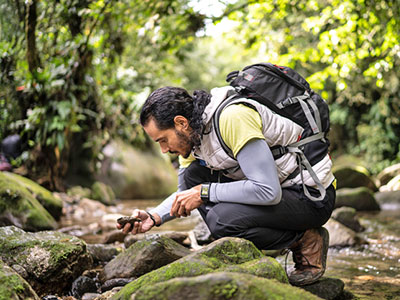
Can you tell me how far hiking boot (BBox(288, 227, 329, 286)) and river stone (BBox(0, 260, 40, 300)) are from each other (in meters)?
1.40

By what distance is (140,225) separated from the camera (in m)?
2.51

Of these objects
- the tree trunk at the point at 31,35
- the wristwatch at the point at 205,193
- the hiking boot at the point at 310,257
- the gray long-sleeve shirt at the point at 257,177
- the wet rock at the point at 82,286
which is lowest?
the wet rock at the point at 82,286

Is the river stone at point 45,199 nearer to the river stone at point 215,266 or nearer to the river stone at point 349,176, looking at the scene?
the river stone at point 215,266

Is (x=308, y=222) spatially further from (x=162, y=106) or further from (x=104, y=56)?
(x=104, y=56)

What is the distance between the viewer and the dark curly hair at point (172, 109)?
7.12 feet

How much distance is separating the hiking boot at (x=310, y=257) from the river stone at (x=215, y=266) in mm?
531

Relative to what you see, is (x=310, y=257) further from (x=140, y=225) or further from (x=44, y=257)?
(x=44, y=257)

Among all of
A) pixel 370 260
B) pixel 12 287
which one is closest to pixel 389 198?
pixel 370 260

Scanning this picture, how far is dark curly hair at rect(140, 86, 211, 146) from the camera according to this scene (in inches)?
85.4

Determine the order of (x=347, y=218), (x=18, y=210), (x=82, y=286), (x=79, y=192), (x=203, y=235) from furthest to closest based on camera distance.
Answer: (x=79, y=192) → (x=347, y=218) → (x=18, y=210) → (x=203, y=235) → (x=82, y=286)

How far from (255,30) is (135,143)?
4.23m

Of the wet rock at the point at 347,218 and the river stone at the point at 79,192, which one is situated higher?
the wet rock at the point at 347,218

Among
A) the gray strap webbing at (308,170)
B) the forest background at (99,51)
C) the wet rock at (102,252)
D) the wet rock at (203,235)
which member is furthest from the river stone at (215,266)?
the forest background at (99,51)

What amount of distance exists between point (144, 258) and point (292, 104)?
1321 mm
